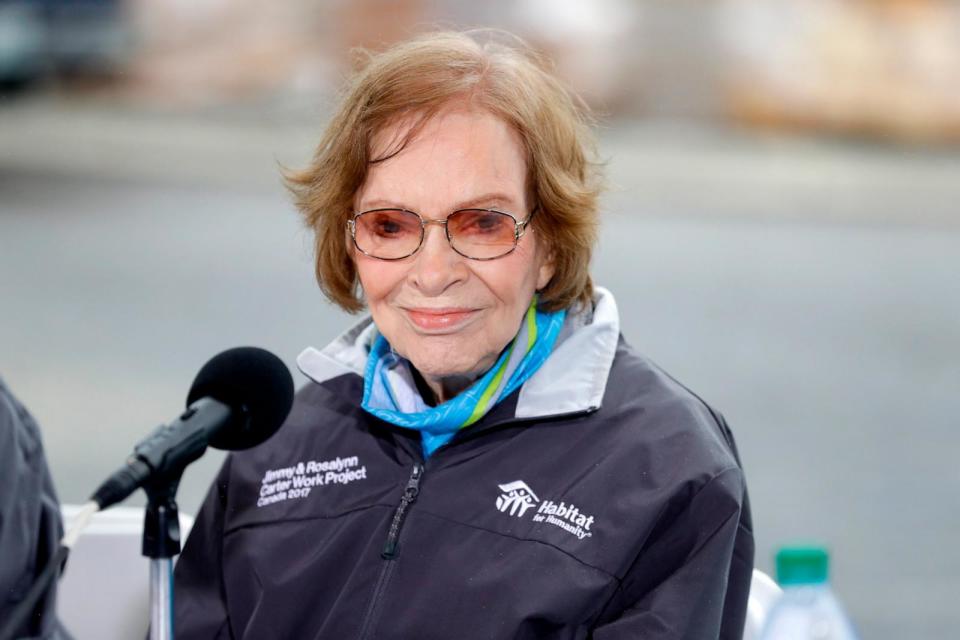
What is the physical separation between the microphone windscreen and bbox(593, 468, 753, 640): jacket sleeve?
1.77ft

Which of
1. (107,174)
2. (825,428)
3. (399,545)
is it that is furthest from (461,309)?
(107,174)

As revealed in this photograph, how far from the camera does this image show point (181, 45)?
13.8 m

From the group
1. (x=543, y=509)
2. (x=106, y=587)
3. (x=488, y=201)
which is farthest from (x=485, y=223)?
(x=106, y=587)

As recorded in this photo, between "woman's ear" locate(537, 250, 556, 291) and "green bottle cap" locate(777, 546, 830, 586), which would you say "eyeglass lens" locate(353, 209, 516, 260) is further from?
"green bottle cap" locate(777, 546, 830, 586)

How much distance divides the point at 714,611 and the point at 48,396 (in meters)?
4.61

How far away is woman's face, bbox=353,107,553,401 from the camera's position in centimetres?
213

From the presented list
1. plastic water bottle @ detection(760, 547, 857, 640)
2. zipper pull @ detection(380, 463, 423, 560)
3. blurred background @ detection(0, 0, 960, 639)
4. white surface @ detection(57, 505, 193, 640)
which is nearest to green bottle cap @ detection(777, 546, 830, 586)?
plastic water bottle @ detection(760, 547, 857, 640)

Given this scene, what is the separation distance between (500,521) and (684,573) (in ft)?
0.94

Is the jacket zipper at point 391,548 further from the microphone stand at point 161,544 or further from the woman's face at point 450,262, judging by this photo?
the microphone stand at point 161,544

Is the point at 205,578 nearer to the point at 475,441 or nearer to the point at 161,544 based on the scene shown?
the point at 475,441

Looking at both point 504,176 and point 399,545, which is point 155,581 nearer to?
point 399,545

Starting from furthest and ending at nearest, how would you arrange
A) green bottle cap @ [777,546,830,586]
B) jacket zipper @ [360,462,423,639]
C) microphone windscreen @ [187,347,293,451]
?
jacket zipper @ [360,462,423,639], microphone windscreen @ [187,347,293,451], green bottle cap @ [777,546,830,586]

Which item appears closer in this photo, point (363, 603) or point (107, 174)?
point (363, 603)

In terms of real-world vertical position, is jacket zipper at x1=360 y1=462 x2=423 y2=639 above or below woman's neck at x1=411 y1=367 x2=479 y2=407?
below
